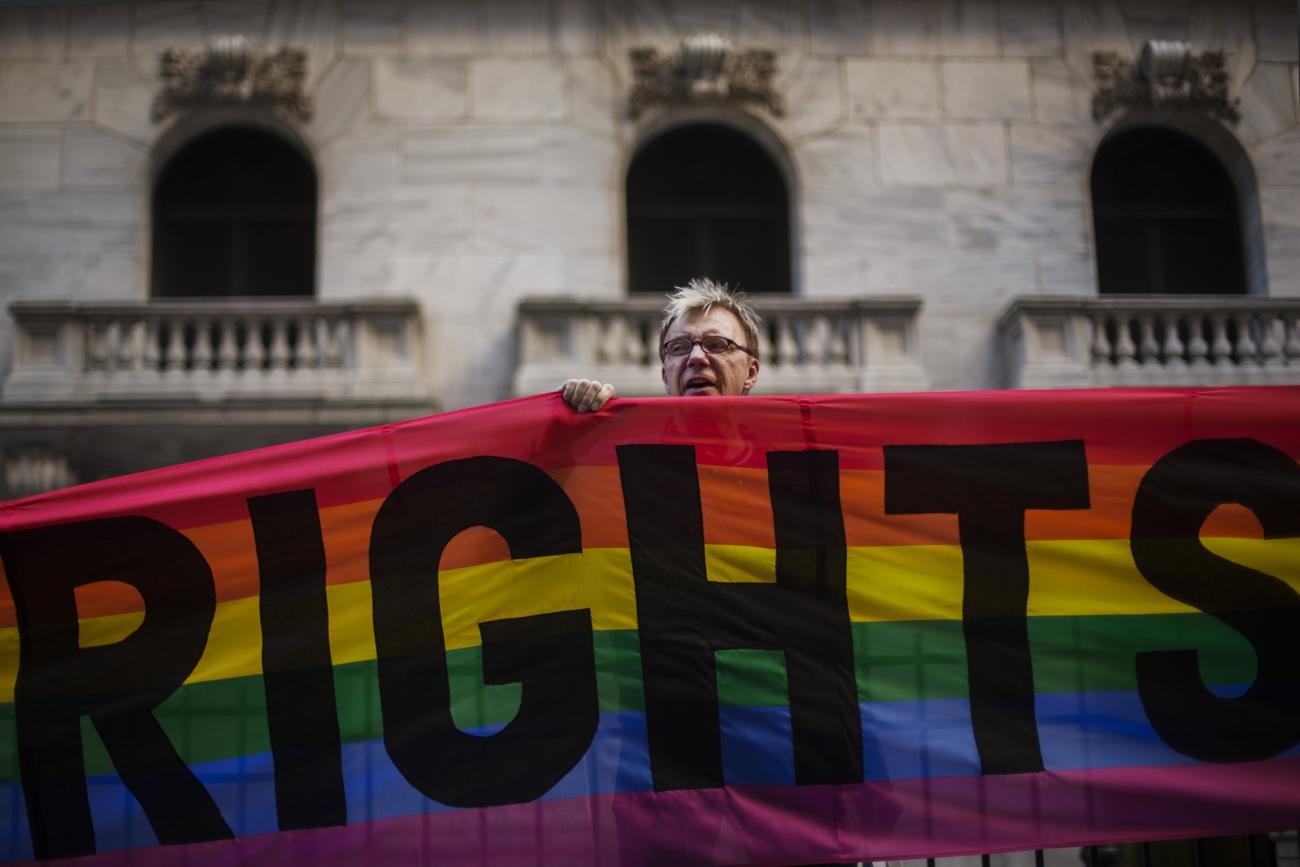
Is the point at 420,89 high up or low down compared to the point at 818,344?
up

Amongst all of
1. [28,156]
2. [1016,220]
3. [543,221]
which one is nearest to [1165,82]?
[1016,220]

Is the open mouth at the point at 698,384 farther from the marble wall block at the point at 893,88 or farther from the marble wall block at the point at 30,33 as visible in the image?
the marble wall block at the point at 30,33

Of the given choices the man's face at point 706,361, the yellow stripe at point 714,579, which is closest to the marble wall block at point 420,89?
the man's face at point 706,361

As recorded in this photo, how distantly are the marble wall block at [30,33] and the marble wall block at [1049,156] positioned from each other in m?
9.66

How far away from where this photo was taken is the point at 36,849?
4000 mm

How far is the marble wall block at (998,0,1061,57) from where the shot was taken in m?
12.7

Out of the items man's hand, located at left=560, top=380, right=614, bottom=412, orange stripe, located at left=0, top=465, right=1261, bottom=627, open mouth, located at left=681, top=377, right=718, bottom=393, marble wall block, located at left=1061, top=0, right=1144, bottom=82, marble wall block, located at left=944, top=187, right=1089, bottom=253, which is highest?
marble wall block, located at left=1061, top=0, right=1144, bottom=82

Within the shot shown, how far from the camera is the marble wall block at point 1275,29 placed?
1284cm

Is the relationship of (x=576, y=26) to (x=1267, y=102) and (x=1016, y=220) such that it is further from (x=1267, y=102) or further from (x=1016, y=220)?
(x=1267, y=102)

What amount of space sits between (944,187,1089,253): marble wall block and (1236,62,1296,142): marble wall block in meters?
2.15

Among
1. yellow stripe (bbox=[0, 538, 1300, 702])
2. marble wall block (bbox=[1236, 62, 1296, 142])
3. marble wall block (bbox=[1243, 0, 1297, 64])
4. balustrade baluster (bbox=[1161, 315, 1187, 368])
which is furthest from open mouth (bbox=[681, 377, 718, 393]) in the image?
→ marble wall block (bbox=[1243, 0, 1297, 64])

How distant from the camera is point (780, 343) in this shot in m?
11.4

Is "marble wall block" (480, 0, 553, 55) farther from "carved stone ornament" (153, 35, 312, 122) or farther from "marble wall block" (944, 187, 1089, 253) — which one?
"marble wall block" (944, 187, 1089, 253)

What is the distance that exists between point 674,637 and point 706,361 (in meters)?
0.96
